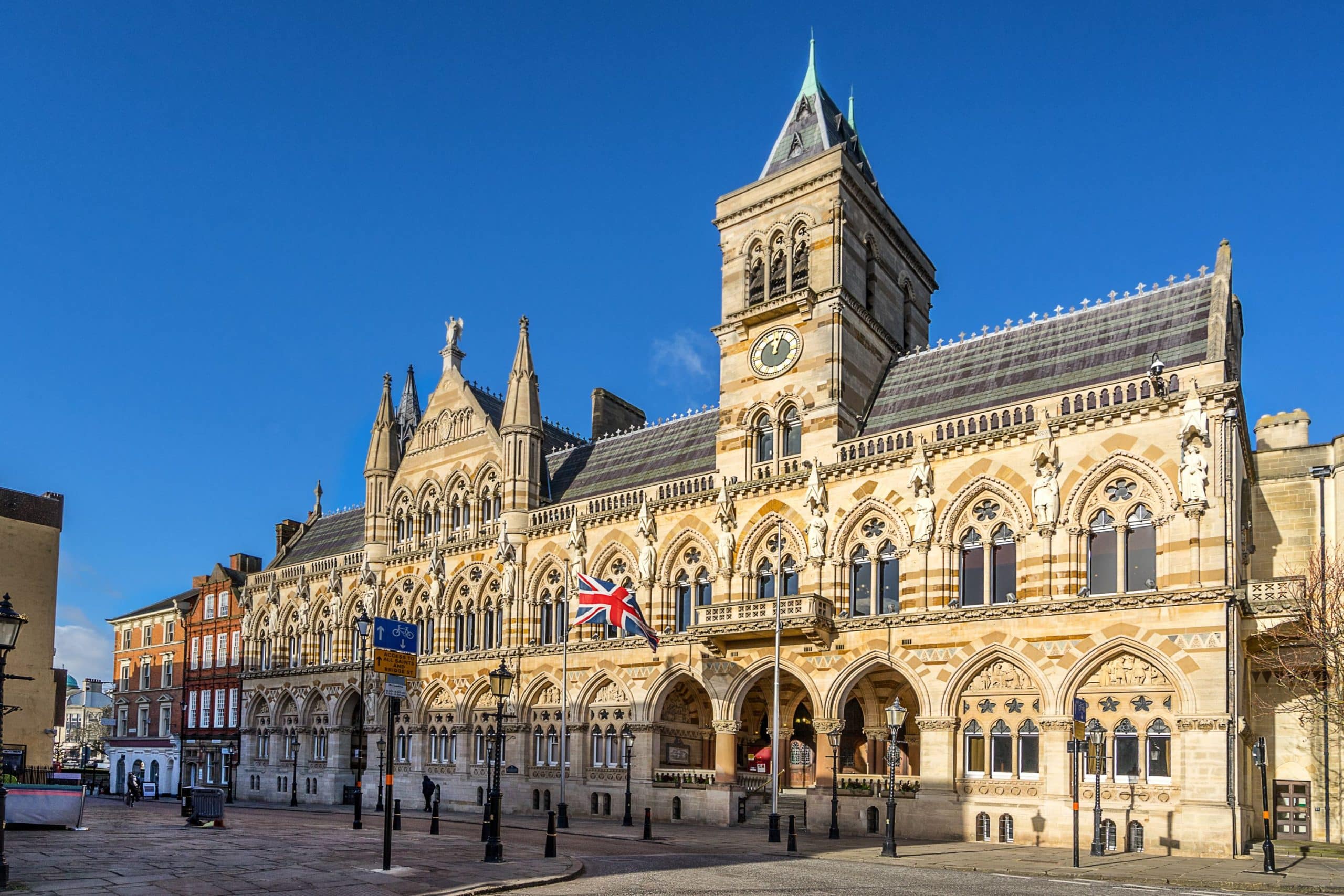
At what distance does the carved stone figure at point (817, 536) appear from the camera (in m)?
39.2

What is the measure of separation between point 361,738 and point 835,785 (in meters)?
24.0

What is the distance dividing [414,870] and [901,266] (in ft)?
113

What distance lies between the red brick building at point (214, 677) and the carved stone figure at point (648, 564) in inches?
1316

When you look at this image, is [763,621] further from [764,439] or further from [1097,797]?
[1097,797]

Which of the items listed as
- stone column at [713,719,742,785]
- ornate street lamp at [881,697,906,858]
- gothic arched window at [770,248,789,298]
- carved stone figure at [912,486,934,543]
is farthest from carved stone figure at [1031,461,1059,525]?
gothic arched window at [770,248,789,298]

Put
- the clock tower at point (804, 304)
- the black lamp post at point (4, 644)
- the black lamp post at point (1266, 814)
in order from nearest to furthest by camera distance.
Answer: the black lamp post at point (4, 644), the black lamp post at point (1266, 814), the clock tower at point (804, 304)

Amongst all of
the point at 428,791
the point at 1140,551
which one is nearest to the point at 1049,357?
the point at 1140,551

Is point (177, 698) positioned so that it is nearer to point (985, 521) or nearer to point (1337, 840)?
point (985, 521)

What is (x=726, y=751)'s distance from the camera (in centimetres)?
4053

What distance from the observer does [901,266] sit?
1908 inches

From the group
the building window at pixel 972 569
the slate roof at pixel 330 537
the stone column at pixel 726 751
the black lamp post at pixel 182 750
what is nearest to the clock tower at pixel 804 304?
the building window at pixel 972 569

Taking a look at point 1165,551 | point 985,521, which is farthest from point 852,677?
point 1165,551

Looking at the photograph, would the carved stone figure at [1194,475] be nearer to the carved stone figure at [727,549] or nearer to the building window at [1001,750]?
the building window at [1001,750]

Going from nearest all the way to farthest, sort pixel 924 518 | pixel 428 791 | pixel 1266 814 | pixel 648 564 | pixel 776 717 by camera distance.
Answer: pixel 1266 814 → pixel 776 717 → pixel 924 518 → pixel 648 564 → pixel 428 791
